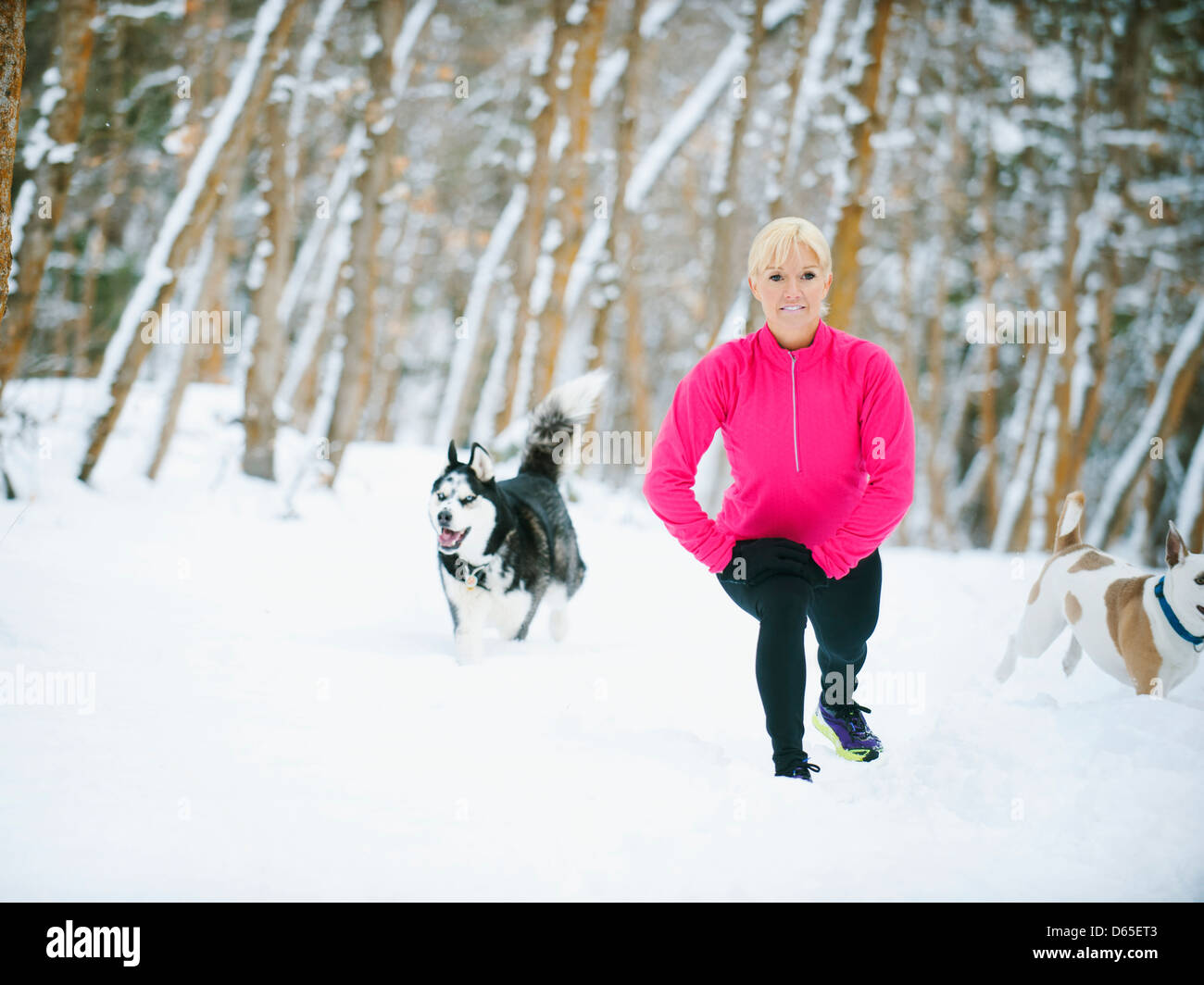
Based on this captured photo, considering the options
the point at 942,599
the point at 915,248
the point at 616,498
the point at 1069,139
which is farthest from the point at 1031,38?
the point at 942,599

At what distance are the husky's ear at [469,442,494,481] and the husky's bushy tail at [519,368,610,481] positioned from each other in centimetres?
74

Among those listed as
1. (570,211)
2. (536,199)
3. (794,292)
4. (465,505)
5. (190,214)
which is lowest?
(465,505)

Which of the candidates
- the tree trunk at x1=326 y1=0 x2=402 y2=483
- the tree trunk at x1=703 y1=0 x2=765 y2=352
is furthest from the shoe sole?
the tree trunk at x1=703 y1=0 x2=765 y2=352

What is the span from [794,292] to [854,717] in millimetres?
1257

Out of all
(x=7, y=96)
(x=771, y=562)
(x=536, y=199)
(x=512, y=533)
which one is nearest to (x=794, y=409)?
(x=771, y=562)

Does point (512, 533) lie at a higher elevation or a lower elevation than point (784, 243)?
lower

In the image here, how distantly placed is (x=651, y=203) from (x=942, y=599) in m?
12.0

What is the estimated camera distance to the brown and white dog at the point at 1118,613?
2894 mm

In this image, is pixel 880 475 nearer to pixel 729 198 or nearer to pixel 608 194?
pixel 729 198

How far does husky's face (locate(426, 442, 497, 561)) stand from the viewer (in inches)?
149

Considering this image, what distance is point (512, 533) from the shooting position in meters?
4.15

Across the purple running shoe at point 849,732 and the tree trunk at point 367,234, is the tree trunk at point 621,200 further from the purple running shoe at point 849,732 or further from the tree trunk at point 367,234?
the purple running shoe at point 849,732

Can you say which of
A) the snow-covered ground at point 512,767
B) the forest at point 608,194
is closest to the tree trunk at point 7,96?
the snow-covered ground at point 512,767
